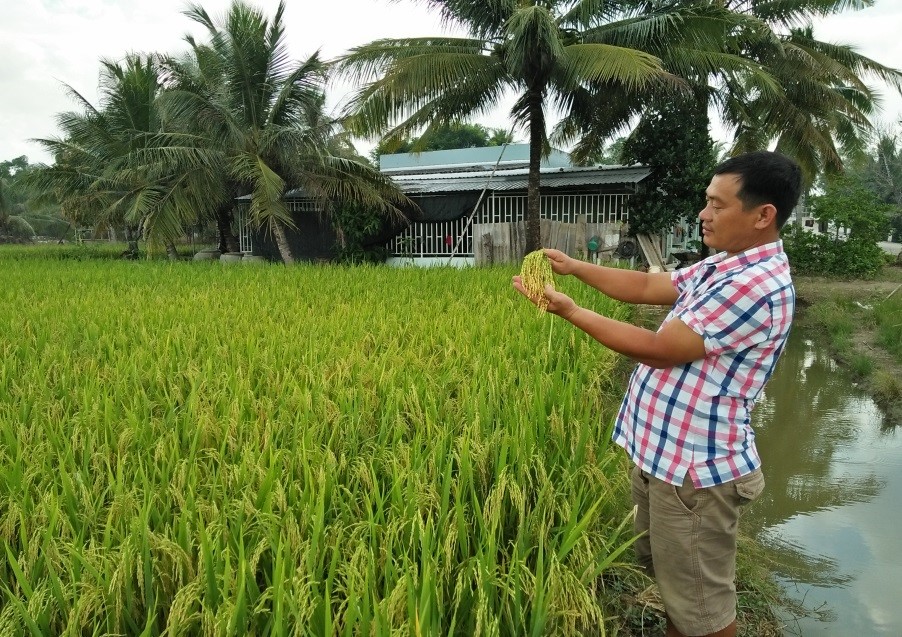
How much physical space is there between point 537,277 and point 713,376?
0.49m

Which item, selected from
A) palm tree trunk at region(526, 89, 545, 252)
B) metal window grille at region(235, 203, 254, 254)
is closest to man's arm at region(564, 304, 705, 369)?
palm tree trunk at region(526, 89, 545, 252)

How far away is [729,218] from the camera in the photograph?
52.4 inches

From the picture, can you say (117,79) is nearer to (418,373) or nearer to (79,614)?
(418,373)

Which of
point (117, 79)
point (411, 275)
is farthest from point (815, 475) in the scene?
point (117, 79)

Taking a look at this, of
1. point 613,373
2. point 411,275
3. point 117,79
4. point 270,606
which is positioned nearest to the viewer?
point 270,606

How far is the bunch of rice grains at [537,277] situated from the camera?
60.3 inches

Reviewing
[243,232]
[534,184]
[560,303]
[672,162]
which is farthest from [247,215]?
[560,303]

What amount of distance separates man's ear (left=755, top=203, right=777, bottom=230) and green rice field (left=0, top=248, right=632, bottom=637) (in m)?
0.70

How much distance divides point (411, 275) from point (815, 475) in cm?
438

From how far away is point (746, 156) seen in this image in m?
1.32

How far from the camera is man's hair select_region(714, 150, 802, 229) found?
1273mm

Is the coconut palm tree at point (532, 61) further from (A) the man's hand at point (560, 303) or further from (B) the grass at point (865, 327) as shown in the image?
(A) the man's hand at point (560, 303)

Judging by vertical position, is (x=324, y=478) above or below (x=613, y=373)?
above

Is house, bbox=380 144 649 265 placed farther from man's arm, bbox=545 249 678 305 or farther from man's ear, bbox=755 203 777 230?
man's ear, bbox=755 203 777 230
